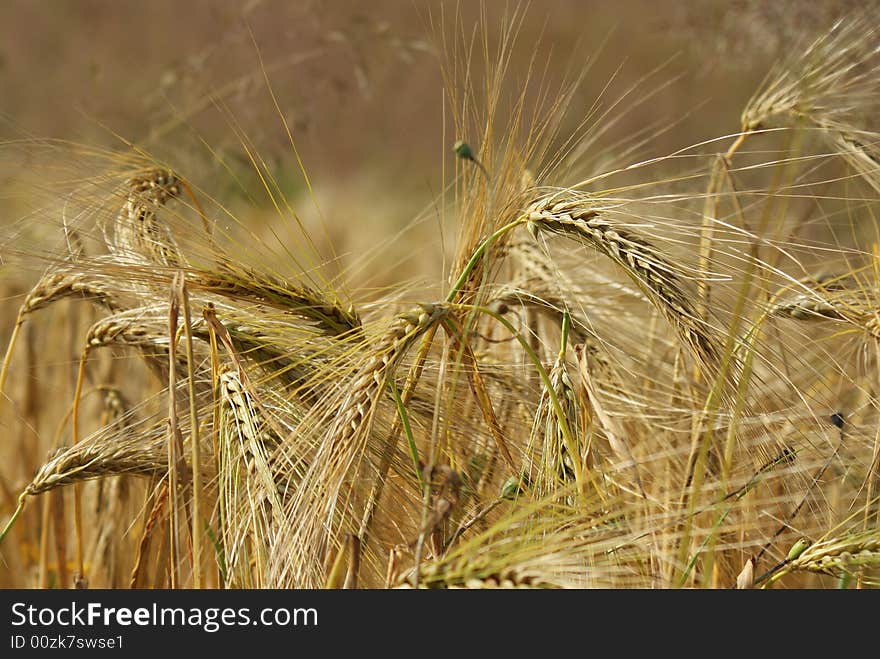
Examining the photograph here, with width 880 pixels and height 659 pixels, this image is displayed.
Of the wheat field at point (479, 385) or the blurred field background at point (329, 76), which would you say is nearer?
the wheat field at point (479, 385)

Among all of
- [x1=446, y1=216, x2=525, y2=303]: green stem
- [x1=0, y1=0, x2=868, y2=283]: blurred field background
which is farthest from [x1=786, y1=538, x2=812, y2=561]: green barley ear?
[x1=0, y1=0, x2=868, y2=283]: blurred field background

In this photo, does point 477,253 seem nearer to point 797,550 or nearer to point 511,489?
point 511,489

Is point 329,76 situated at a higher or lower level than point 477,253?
higher

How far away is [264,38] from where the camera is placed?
177 inches

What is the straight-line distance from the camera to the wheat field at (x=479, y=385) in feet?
3.33

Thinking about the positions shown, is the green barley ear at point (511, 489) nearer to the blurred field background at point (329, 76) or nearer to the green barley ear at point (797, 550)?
the green barley ear at point (797, 550)

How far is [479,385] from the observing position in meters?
1.21

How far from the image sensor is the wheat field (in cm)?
101

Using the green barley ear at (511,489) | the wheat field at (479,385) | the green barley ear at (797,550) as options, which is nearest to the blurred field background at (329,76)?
the wheat field at (479,385)

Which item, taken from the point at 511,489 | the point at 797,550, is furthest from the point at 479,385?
the point at 797,550

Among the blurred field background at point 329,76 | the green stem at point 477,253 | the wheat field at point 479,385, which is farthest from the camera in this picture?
the blurred field background at point 329,76

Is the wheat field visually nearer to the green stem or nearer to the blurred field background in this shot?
the green stem
